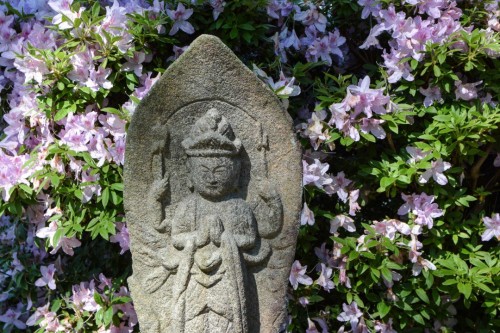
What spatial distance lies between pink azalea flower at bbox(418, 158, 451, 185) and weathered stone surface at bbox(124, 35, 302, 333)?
705mm

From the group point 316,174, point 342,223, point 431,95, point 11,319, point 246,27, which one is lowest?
point 11,319

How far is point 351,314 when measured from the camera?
293 centimetres

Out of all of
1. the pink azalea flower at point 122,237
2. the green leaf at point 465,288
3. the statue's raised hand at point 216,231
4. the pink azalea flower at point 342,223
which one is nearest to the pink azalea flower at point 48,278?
the pink azalea flower at point 122,237

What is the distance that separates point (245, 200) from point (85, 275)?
1.15m

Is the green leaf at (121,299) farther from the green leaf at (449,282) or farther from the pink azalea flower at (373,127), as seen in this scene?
the green leaf at (449,282)

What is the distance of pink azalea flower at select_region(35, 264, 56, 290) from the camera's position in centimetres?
299

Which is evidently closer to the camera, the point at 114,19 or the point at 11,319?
the point at 114,19

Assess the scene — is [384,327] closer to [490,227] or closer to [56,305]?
[490,227]

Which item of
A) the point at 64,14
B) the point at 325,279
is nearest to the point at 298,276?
the point at 325,279

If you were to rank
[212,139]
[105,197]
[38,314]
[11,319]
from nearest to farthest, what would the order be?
Result: [212,139], [105,197], [38,314], [11,319]

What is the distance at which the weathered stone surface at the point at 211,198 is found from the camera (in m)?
2.31

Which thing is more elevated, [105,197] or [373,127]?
[373,127]

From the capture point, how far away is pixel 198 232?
7.68 ft

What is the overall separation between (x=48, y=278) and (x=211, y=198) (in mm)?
1048
